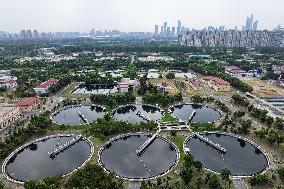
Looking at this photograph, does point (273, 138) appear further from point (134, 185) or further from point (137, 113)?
point (137, 113)

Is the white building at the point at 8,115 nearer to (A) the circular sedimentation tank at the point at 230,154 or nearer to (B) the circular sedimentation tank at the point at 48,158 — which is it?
(B) the circular sedimentation tank at the point at 48,158

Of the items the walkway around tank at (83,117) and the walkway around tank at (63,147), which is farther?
the walkway around tank at (83,117)

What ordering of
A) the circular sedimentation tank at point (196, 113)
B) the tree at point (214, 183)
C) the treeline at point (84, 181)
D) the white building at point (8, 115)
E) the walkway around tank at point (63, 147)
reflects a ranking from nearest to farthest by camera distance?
the treeline at point (84, 181)
the tree at point (214, 183)
the walkway around tank at point (63, 147)
the white building at point (8, 115)
the circular sedimentation tank at point (196, 113)

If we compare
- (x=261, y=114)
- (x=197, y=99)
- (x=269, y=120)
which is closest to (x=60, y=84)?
(x=197, y=99)

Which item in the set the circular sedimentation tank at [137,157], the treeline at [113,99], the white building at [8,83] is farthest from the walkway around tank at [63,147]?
the white building at [8,83]

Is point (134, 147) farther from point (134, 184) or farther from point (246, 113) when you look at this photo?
point (246, 113)

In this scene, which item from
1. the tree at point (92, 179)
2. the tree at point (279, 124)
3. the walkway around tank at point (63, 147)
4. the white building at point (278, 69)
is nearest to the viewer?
the tree at point (92, 179)
